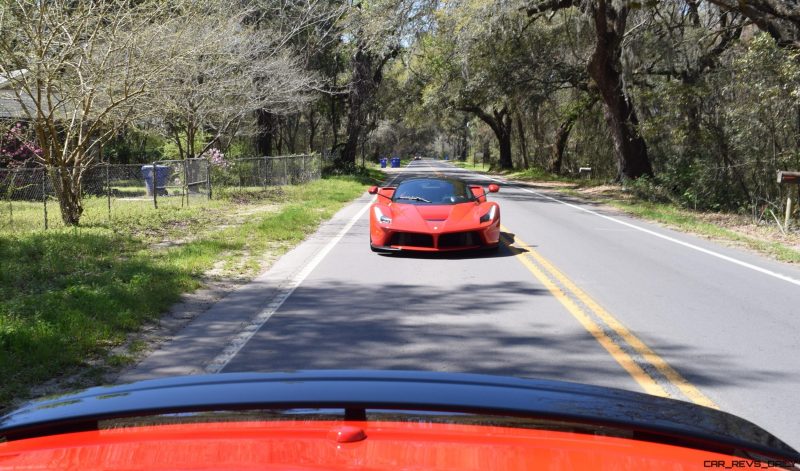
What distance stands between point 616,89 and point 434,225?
1954 cm

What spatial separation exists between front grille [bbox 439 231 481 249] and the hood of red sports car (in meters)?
0.13

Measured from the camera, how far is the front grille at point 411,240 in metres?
11.6

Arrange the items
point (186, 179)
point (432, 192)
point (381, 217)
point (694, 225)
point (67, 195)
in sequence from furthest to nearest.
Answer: point (186, 179) → point (694, 225) → point (67, 195) → point (432, 192) → point (381, 217)

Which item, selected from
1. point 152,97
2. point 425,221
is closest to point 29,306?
point 425,221

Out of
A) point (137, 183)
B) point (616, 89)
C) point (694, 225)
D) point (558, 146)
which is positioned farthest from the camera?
point (558, 146)

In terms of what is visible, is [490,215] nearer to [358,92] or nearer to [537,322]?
[537,322]

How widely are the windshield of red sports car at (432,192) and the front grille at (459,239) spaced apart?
98cm

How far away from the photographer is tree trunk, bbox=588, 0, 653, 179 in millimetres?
25641

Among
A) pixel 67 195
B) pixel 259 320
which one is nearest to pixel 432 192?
pixel 259 320

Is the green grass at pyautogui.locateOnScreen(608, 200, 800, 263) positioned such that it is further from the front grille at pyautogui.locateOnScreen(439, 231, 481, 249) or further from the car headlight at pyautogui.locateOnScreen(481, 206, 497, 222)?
the front grille at pyautogui.locateOnScreen(439, 231, 481, 249)

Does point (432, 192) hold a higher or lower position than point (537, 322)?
higher

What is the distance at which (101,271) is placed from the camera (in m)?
9.97

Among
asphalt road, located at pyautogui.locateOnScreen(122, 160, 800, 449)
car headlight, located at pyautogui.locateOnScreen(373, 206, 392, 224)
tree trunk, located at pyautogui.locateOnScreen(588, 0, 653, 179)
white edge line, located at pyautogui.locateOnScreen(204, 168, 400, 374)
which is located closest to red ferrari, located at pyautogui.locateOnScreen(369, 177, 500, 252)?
car headlight, located at pyautogui.locateOnScreen(373, 206, 392, 224)

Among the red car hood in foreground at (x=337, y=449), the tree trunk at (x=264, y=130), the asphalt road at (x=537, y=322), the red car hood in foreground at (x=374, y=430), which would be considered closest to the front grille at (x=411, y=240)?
the asphalt road at (x=537, y=322)
